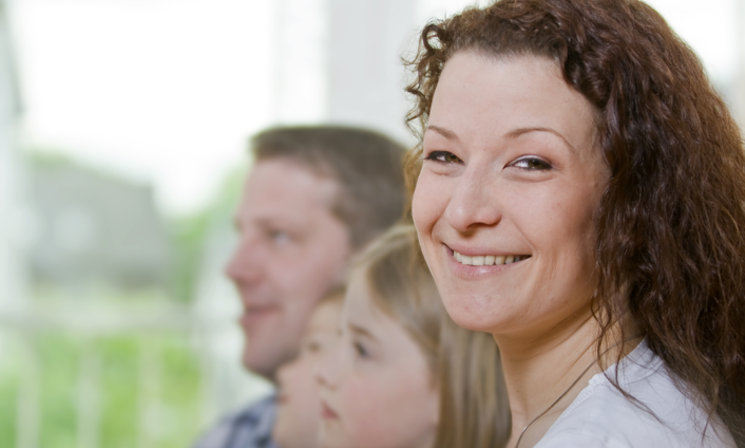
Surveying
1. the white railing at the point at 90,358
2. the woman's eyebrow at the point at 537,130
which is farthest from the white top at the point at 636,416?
the white railing at the point at 90,358

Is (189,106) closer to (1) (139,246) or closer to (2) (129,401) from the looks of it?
(1) (139,246)

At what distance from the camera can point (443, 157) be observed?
881 millimetres

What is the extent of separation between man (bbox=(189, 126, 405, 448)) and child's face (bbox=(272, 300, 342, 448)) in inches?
1.5

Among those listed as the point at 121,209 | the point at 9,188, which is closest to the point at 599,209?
the point at 121,209

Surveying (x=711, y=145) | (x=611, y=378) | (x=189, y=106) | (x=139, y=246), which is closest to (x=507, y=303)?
(x=611, y=378)

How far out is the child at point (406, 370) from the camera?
4.10 ft

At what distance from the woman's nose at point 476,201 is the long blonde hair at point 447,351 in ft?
1.29

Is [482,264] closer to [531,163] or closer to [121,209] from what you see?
[531,163]

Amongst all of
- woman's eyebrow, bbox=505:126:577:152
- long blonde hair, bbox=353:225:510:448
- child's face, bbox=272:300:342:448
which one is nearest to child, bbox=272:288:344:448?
child's face, bbox=272:300:342:448

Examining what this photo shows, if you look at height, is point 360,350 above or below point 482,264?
below

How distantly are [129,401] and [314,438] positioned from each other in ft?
3.39

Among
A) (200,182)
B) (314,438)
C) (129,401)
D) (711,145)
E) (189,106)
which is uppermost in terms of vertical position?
(711,145)

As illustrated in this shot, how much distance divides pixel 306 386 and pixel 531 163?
1.02 m

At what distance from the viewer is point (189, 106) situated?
7.31 ft
